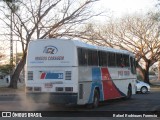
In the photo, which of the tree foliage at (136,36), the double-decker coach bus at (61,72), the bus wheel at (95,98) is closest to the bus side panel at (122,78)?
the bus wheel at (95,98)

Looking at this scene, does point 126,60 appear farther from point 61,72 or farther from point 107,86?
Result: point 61,72

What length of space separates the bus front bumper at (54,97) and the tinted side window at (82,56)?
1693 millimetres

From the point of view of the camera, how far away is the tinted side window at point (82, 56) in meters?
19.2

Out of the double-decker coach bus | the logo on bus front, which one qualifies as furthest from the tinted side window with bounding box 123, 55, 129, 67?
the logo on bus front

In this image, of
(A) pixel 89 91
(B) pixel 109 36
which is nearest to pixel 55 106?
(A) pixel 89 91

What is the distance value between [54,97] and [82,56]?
7.89 feet

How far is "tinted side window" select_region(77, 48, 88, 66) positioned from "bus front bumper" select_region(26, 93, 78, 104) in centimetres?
169

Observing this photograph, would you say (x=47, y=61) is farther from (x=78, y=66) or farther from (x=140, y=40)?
(x=140, y=40)

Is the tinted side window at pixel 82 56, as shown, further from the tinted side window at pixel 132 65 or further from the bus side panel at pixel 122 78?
the tinted side window at pixel 132 65

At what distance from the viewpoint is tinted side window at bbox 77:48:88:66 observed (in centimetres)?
1916

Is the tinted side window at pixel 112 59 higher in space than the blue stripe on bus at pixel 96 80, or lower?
higher

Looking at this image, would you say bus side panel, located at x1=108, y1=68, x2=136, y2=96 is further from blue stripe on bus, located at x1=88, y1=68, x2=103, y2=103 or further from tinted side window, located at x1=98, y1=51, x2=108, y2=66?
blue stripe on bus, located at x1=88, y1=68, x2=103, y2=103

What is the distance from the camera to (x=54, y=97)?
18453 mm

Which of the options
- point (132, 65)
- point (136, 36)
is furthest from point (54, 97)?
point (136, 36)
